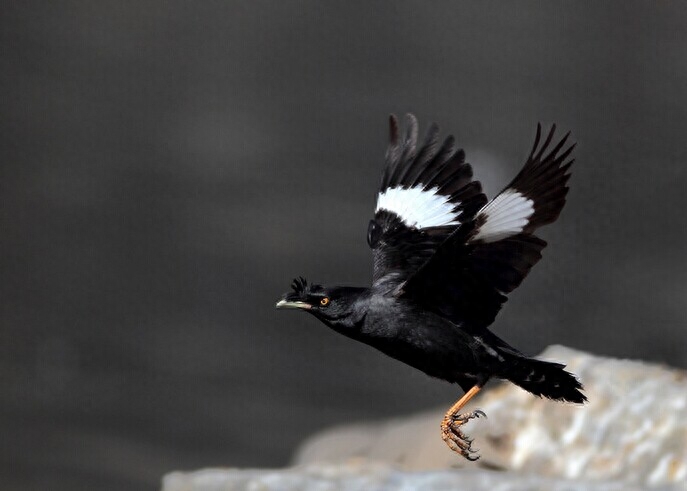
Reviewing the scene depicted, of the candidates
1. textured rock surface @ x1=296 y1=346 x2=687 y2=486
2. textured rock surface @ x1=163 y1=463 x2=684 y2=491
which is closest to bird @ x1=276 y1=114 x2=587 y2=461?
textured rock surface @ x1=296 y1=346 x2=687 y2=486

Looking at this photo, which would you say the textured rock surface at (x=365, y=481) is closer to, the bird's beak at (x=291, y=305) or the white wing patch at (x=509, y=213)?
the white wing patch at (x=509, y=213)

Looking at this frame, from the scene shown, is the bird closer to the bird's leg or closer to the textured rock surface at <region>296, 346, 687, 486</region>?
the bird's leg

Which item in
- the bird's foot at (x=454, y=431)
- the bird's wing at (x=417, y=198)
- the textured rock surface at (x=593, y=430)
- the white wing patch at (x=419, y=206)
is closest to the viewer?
the bird's foot at (x=454, y=431)

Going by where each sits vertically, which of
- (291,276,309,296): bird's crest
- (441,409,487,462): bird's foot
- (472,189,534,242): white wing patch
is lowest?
(441,409,487,462): bird's foot

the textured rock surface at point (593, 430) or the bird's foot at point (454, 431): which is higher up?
the textured rock surface at point (593, 430)

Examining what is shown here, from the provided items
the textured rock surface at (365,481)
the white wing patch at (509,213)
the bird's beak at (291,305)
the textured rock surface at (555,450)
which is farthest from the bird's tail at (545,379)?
the textured rock surface at (365,481)

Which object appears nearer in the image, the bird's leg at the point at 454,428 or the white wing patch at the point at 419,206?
the bird's leg at the point at 454,428

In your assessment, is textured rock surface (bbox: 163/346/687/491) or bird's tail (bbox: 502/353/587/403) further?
textured rock surface (bbox: 163/346/687/491)
